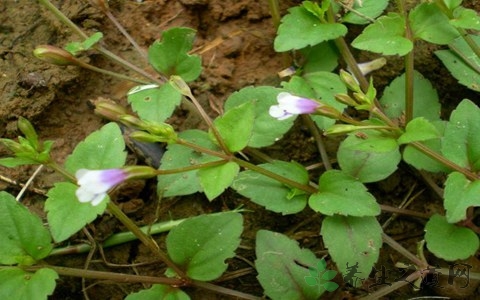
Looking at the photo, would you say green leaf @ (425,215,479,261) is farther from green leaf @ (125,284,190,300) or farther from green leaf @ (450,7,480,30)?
green leaf @ (125,284,190,300)

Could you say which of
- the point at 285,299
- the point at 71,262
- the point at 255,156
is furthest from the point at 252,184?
the point at 71,262

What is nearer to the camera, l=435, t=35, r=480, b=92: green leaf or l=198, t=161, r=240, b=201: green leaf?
l=198, t=161, r=240, b=201: green leaf

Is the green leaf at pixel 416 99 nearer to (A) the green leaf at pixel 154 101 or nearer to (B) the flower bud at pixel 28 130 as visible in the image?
(A) the green leaf at pixel 154 101

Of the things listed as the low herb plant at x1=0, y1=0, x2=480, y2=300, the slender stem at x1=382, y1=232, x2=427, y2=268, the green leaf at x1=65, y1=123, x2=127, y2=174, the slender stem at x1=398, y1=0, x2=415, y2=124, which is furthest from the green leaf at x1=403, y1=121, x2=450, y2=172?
the green leaf at x1=65, y1=123, x2=127, y2=174

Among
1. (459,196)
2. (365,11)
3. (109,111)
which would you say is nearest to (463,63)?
(365,11)

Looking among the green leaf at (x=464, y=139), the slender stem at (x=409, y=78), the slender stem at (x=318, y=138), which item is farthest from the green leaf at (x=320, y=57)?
the green leaf at (x=464, y=139)

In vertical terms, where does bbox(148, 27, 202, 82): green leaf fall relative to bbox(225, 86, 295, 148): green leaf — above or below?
above

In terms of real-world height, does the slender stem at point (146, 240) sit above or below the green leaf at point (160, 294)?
above
